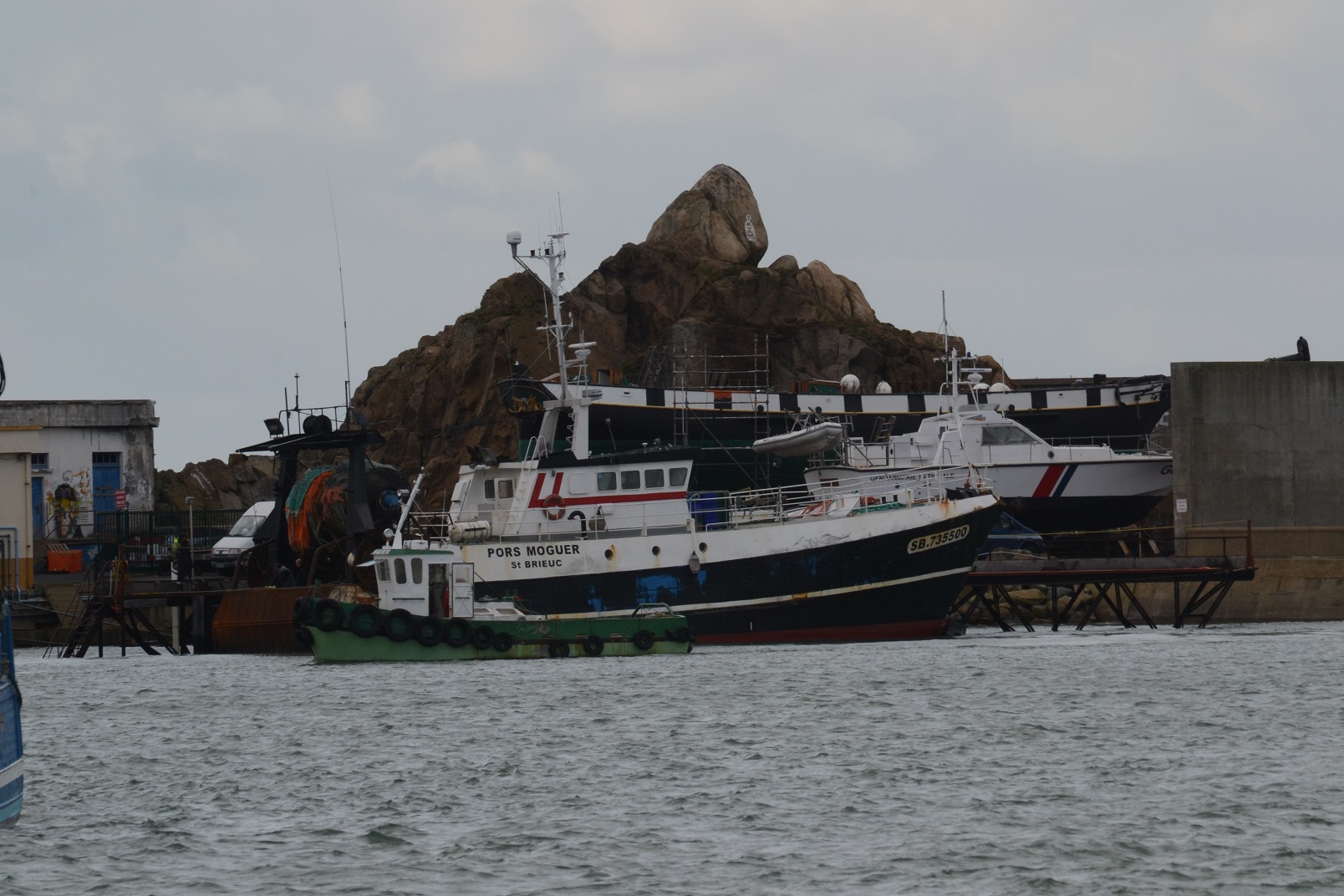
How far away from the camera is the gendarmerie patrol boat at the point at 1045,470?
165ft

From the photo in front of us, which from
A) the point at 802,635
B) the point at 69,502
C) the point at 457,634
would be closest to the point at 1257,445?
the point at 802,635

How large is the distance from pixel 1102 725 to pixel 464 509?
1779 centimetres

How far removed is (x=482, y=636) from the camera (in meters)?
33.1

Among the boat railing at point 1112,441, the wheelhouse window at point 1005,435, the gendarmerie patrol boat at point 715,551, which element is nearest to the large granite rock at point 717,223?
the boat railing at point 1112,441

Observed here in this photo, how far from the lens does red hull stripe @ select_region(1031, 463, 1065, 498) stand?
50625 millimetres

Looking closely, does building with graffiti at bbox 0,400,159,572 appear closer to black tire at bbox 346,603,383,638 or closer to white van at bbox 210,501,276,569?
white van at bbox 210,501,276,569

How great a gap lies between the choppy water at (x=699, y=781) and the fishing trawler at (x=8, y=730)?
1.34ft

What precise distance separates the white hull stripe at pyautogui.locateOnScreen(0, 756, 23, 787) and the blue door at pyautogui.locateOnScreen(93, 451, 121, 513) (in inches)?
1869

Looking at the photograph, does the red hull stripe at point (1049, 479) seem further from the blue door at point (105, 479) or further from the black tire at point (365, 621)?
the blue door at point (105, 479)

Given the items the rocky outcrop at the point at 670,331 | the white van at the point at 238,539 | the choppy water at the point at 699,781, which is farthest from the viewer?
the rocky outcrop at the point at 670,331

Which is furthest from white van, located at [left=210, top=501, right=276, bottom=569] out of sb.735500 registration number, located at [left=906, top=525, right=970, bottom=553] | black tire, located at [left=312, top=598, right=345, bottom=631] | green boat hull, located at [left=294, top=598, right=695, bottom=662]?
sb.735500 registration number, located at [left=906, top=525, right=970, bottom=553]

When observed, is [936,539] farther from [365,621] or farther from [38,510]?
[38,510]

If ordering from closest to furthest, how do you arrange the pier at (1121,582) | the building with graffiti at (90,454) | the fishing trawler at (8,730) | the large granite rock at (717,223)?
the fishing trawler at (8,730)
the pier at (1121,582)
the building with graffiti at (90,454)
the large granite rock at (717,223)

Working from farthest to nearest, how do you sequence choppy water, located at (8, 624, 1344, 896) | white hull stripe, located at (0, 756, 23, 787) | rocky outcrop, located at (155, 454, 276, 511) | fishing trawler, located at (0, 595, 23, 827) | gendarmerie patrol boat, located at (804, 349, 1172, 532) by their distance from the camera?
rocky outcrop, located at (155, 454, 276, 511)
gendarmerie patrol boat, located at (804, 349, 1172, 532)
white hull stripe, located at (0, 756, 23, 787)
fishing trawler, located at (0, 595, 23, 827)
choppy water, located at (8, 624, 1344, 896)
